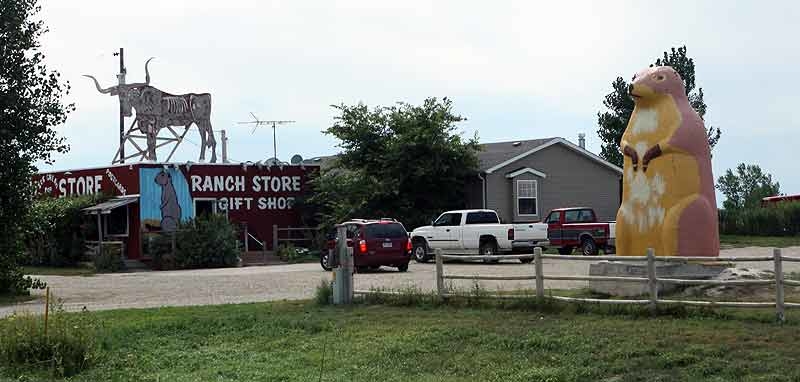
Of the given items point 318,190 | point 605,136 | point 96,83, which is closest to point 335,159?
point 318,190

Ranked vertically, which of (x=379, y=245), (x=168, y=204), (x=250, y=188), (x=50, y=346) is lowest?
(x=50, y=346)

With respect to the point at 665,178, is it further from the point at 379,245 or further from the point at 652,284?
the point at 379,245

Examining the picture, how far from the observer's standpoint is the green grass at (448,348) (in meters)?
11.8

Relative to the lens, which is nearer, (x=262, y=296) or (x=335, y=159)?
(x=262, y=296)

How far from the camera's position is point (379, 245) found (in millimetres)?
29625

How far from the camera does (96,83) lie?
A: 138ft

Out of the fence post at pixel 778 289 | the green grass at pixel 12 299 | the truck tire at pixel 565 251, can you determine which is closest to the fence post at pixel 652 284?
the fence post at pixel 778 289

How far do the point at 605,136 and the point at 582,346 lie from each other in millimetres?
42251

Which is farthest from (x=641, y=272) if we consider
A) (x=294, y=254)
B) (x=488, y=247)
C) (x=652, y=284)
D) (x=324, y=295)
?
(x=294, y=254)

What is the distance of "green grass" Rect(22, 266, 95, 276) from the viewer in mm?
34791

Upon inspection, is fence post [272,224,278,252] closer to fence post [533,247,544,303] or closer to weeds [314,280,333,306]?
weeds [314,280,333,306]

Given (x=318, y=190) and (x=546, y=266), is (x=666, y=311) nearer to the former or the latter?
(x=546, y=266)

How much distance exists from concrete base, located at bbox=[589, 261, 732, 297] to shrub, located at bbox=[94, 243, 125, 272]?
76.4ft

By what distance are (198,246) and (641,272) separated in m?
23.0
